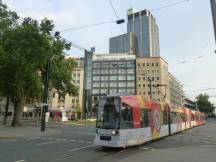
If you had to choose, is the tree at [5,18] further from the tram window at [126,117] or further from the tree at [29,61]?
the tram window at [126,117]

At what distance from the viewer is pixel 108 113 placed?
51.8ft

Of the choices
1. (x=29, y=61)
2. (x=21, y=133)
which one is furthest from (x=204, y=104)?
(x=21, y=133)

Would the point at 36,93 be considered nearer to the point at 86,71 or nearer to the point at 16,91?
the point at 16,91

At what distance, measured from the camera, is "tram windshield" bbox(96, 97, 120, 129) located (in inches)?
608

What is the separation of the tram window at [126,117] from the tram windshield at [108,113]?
312 millimetres

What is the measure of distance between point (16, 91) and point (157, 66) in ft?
331

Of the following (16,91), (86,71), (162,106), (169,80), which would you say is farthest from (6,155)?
(169,80)

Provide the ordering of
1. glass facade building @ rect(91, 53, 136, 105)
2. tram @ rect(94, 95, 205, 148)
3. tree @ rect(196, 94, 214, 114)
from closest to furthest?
1. tram @ rect(94, 95, 205, 148)
2. glass facade building @ rect(91, 53, 136, 105)
3. tree @ rect(196, 94, 214, 114)

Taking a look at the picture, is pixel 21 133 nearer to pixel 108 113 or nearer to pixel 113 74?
pixel 108 113

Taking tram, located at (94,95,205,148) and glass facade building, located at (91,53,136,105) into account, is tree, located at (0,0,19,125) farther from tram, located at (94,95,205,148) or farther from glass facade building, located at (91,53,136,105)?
glass facade building, located at (91,53,136,105)

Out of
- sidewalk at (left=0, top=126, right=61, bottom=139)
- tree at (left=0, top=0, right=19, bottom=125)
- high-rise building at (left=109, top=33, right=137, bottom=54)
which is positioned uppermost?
high-rise building at (left=109, top=33, right=137, bottom=54)

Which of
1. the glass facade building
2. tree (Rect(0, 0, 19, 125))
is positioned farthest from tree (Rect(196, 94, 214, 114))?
tree (Rect(0, 0, 19, 125))

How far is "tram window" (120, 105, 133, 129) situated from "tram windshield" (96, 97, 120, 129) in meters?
0.31

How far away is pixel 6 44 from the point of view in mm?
33062
